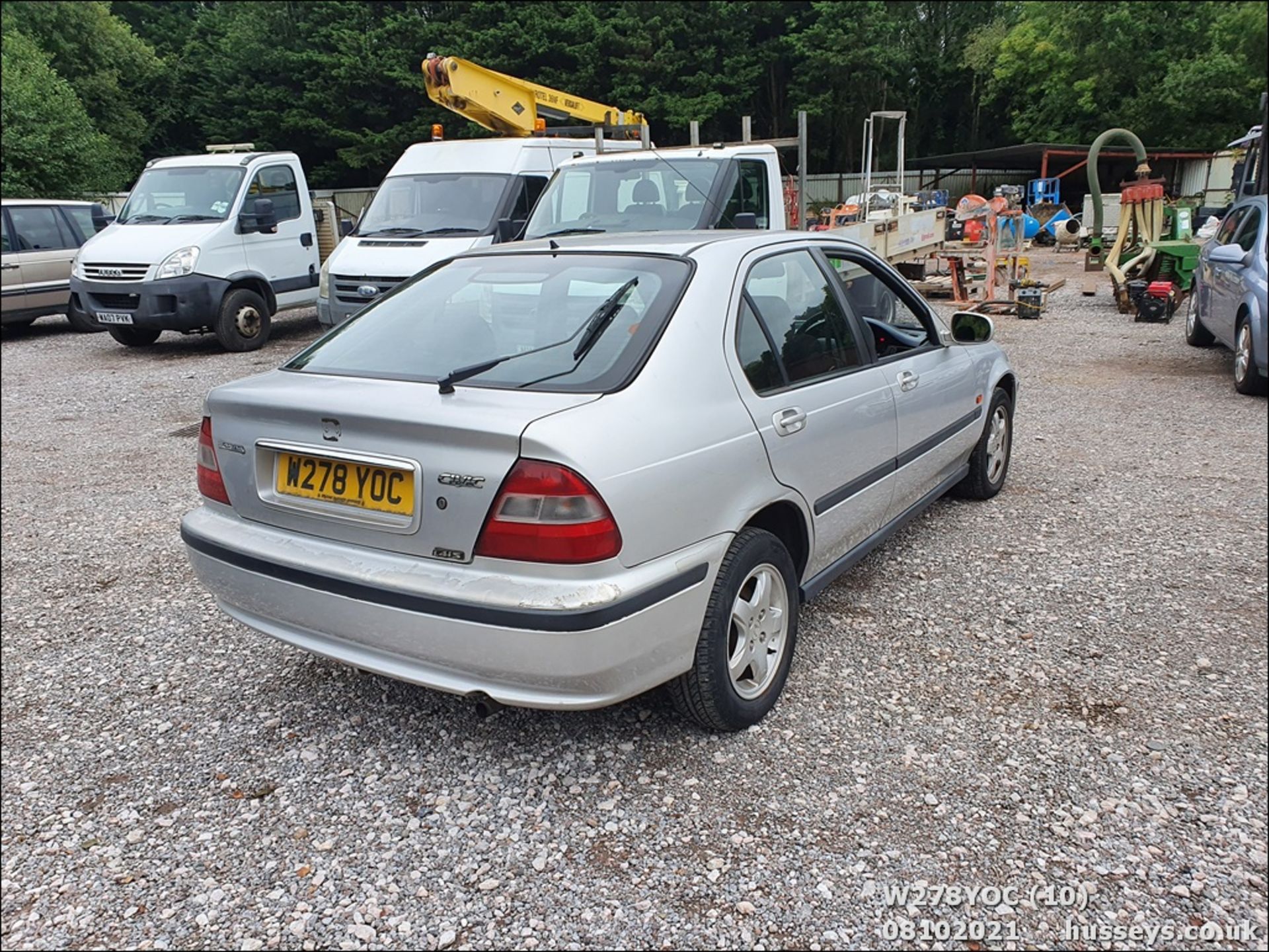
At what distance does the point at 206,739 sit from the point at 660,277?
2062 mm

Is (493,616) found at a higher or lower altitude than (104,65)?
lower

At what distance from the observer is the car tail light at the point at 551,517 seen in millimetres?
2295

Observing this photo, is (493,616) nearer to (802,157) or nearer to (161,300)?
(802,157)

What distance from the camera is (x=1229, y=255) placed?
26.4ft

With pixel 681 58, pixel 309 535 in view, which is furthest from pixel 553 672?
pixel 681 58

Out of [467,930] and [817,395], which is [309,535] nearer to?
[467,930]

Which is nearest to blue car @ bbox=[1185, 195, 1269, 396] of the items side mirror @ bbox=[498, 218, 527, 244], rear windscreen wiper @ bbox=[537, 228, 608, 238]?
rear windscreen wiper @ bbox=[537, 228, 608, 238]

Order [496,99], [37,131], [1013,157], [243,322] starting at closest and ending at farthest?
[243,322], [496,99], [37,131], [1013,157]

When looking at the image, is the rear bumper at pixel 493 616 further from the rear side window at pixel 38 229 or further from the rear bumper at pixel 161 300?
the rear side window at pixel 38 229

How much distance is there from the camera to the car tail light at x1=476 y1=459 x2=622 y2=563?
7.53 feet

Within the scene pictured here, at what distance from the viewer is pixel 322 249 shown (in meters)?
13.0

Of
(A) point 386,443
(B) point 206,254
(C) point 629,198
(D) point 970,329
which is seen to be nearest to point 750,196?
(C) point 629,198

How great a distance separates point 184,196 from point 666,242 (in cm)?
964

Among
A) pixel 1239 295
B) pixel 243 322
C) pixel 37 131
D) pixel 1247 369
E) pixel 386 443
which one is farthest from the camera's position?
pixel 37 131
